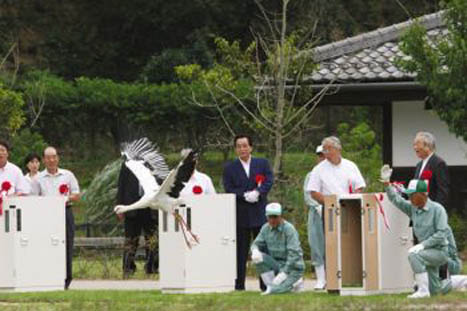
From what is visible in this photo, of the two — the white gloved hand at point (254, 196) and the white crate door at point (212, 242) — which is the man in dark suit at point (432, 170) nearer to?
the white gloved hand at point (254, 196)

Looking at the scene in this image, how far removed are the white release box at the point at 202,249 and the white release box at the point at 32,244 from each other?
136 cm

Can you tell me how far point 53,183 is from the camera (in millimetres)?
19219

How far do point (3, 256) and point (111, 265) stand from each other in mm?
4433

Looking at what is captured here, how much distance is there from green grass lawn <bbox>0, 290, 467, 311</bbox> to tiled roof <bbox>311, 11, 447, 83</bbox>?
8927 millimetres

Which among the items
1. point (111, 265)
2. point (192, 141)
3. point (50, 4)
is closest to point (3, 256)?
point (111, 265)

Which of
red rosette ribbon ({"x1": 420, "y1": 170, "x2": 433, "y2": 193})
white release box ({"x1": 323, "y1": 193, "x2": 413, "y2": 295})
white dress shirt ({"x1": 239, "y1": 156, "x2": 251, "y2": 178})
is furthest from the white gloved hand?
red rosette ribbon ({"x1": 420, "y1": 170, "x2": 433, "y2": 193})

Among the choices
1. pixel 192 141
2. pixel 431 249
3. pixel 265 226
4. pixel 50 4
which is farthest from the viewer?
pixel 50 4

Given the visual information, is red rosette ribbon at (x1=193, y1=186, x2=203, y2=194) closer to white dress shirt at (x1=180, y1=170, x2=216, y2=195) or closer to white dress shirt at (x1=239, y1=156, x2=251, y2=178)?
white dress shirt at (x1=180, y1=170, x2=216, y2=195)

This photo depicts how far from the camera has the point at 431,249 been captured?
54.0 feet

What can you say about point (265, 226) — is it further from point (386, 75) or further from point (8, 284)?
point (386, 75)

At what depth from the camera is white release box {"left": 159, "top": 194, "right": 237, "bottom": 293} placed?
1800cm

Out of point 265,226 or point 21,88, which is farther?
point 21,88

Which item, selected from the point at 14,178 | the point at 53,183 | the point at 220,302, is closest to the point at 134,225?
the point at 53,183

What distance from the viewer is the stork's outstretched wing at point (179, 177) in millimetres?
18203
